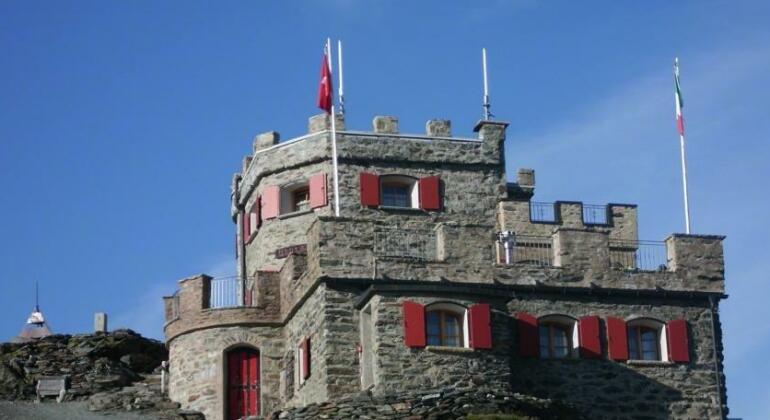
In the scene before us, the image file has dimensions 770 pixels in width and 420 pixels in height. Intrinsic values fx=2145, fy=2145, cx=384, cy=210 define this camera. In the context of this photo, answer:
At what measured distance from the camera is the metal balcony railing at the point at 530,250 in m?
67.9

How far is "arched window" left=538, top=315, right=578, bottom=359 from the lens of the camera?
65.2 m

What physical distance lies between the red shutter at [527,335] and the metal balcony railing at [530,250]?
2.98m

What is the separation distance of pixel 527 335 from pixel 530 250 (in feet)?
14.2

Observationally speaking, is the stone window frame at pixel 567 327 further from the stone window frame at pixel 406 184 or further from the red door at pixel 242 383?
the red door at pixel 242 383

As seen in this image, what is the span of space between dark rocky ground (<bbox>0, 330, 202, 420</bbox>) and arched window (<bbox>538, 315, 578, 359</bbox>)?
11032 mm

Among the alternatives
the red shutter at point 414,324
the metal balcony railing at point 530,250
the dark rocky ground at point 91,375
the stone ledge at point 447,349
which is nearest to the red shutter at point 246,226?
the dark rocky ground at point 91,375

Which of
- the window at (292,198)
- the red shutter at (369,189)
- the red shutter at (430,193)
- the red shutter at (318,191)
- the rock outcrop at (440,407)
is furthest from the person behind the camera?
the window at (292,198)

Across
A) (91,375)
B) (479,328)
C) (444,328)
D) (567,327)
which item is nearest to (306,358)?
(444,328)

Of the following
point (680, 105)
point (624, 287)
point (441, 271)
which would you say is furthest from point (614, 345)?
point (680, 105)

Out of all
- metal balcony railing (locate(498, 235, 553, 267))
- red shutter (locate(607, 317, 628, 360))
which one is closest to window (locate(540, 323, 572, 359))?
red shutter (locate(607, 317, 628, 360))

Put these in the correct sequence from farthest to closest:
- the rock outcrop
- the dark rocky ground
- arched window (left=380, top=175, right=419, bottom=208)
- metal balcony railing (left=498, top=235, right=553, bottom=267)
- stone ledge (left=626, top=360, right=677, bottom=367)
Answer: arched window (left=380, top=175, right=419, bottom=208)
metal balcony railing (left=498, top=235, right=553, bottom=267)
the dark rocky ground
stone ledge (left=626, top=360, right=677, bottom=367)
the rock outcrop

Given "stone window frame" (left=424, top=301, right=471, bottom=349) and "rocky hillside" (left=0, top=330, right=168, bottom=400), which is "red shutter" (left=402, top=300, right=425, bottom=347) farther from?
"rocky hillside" (left=0, top=330, right=168, bottom=400)

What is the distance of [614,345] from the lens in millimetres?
65312

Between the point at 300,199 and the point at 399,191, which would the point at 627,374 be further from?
the point at 300,199
